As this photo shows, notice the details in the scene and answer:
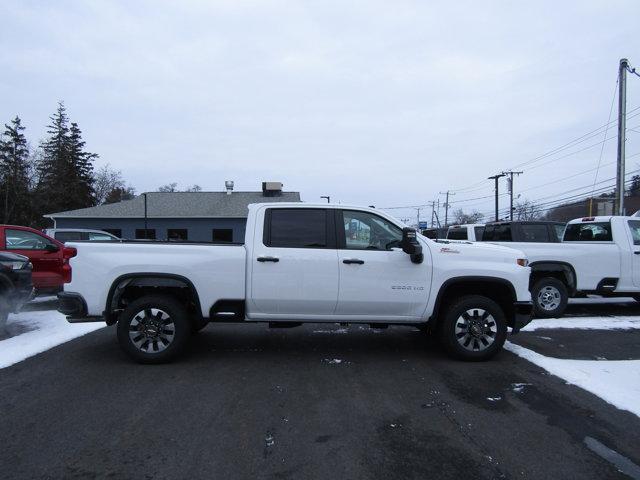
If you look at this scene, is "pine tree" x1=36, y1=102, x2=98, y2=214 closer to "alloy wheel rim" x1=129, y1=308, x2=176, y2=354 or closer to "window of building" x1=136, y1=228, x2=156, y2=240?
"window of building" x1=136, y1=228, x2=156, y2=240

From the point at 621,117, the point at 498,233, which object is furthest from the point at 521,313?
the point at 621,117

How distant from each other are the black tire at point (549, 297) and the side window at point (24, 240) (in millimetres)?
10131

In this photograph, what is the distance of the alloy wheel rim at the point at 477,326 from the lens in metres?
5.59

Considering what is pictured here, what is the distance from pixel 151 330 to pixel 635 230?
369 inches

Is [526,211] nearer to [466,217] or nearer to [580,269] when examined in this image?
[466,217]

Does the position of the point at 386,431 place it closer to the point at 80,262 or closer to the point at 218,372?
the point at 218,372

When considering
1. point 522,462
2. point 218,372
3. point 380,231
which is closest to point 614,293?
point 380,231

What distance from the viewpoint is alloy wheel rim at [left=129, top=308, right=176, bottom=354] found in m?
5.40

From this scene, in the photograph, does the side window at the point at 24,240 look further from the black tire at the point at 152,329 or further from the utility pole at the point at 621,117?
the utility pole at the point at 621,117

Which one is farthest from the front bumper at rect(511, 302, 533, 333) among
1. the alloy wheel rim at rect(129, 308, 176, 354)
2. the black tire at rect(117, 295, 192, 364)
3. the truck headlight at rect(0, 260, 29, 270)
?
the truck headlight at rect(0, 260, 29, 270)

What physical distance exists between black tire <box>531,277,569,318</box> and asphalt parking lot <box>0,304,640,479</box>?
250 centimetres

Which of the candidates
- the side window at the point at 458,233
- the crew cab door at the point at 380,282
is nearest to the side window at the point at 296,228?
the crew cab door at the point at 380,282

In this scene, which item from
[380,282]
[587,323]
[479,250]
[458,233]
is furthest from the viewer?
[458,233]

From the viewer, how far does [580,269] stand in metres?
8.76
